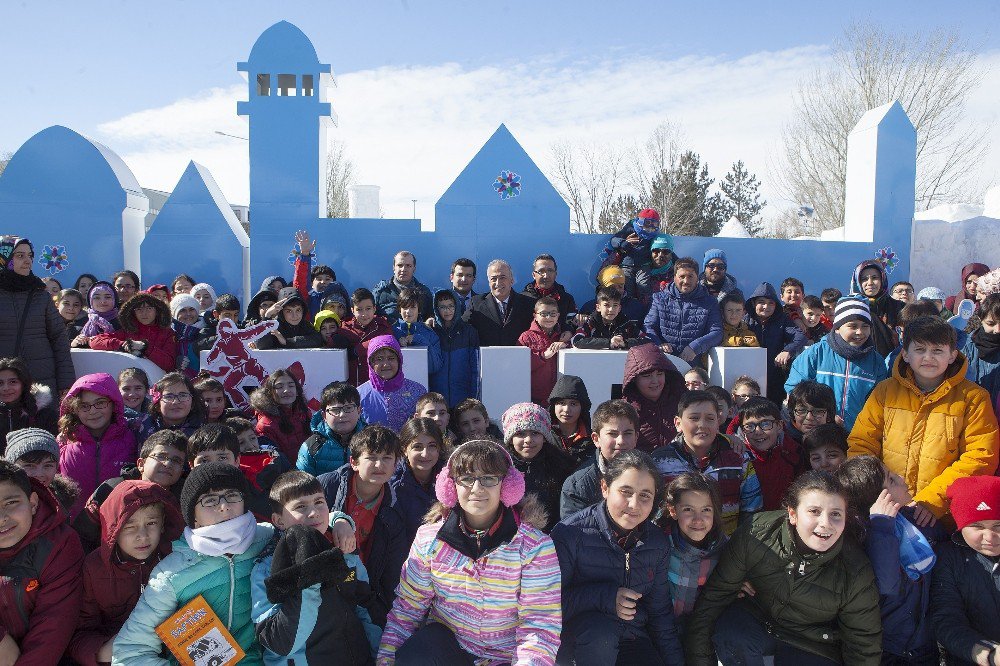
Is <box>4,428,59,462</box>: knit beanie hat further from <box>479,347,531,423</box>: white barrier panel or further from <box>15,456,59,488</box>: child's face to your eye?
<box>479,347,531,423</box>: white barrier panel

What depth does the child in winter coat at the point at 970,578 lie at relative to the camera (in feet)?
9.53

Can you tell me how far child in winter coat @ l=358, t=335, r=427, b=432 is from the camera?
15.5ft

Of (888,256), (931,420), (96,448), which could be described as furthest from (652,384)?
(888,256)

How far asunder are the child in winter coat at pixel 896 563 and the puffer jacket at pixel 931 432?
38cm

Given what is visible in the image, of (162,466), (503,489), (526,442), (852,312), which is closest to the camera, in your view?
(503,489)

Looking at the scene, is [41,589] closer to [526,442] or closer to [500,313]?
[526,442]

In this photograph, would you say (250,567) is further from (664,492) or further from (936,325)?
(936,325)

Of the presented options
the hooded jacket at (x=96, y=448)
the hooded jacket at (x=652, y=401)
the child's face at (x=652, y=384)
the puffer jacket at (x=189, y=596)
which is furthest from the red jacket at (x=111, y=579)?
the child's face at (x=652, y=384)

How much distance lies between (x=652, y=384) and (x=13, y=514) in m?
3.54

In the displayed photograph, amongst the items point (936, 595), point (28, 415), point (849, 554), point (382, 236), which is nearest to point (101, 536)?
point (28, 415)

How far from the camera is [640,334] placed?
18.6 ft

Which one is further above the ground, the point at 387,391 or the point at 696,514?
the point at 387,391

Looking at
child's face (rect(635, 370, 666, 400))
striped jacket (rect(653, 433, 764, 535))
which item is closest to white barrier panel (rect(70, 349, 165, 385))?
child's face (rect(635, 370, 666, 400))

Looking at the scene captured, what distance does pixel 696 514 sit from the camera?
294 centimetres
